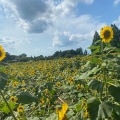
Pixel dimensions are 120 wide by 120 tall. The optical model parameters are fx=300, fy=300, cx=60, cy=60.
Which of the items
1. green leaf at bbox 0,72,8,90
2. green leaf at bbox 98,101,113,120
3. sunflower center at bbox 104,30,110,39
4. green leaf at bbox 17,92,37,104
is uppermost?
sunflower center at bbox 104,30,110,39

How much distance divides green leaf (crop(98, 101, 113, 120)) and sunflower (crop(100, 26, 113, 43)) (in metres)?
1.25

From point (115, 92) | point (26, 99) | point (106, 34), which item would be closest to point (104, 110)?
point (115, 92)

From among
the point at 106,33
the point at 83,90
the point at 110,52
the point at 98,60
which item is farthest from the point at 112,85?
the point at 83,90

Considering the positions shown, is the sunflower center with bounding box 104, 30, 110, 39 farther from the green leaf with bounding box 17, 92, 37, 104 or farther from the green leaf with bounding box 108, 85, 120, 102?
the green leaf with bounding box 17, 92, 37, 104

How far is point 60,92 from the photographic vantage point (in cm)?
650

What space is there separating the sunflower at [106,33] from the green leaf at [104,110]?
1.25 m

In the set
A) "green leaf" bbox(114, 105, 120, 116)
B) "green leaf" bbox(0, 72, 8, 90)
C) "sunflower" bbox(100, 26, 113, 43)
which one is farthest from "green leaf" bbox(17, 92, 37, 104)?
"sunflower" bbox(100, 26, 113, 43)

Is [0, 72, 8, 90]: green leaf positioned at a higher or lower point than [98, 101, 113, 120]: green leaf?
higher

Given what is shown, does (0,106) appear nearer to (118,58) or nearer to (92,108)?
(92,108)

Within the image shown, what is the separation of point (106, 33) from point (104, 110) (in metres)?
1.51

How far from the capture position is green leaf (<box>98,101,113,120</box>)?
78.5 inches

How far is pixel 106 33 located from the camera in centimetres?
335

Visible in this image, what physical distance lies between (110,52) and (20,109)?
4.17 ft

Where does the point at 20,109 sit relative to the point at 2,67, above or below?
below
